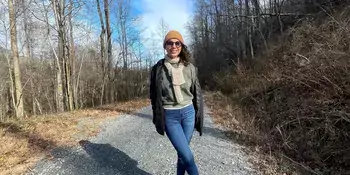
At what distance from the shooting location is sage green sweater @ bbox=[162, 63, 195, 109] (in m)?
3.10

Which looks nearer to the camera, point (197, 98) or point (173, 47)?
point (173, 47)

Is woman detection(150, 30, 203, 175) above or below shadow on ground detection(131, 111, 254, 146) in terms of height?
above

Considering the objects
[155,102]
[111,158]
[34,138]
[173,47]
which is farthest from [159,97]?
[34,138]

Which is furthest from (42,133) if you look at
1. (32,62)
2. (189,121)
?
(32,62)

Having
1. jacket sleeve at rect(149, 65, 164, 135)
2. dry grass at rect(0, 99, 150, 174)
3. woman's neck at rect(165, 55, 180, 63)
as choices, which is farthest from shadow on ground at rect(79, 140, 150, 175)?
woman's neck at rect(165, 55, 180, 63)

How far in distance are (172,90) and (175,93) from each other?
51mm

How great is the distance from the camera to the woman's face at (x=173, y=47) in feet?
10.1

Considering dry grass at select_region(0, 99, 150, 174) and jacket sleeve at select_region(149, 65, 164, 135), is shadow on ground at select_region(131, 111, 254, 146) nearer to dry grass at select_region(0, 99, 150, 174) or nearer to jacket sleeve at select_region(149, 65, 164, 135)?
dry grass at select_region(0, 99, 150, 174)

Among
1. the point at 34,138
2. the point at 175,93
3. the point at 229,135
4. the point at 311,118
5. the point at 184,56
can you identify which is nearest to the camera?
the point at 175,93

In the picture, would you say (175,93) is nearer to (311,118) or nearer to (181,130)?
(181,130)

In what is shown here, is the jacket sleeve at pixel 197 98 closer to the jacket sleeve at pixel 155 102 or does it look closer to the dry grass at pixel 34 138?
the jacket sleeve at pixel 155 102

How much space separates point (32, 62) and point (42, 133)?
23.8m

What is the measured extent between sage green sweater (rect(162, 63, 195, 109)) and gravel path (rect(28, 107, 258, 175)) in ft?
5.46

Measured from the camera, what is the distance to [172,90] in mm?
3104
